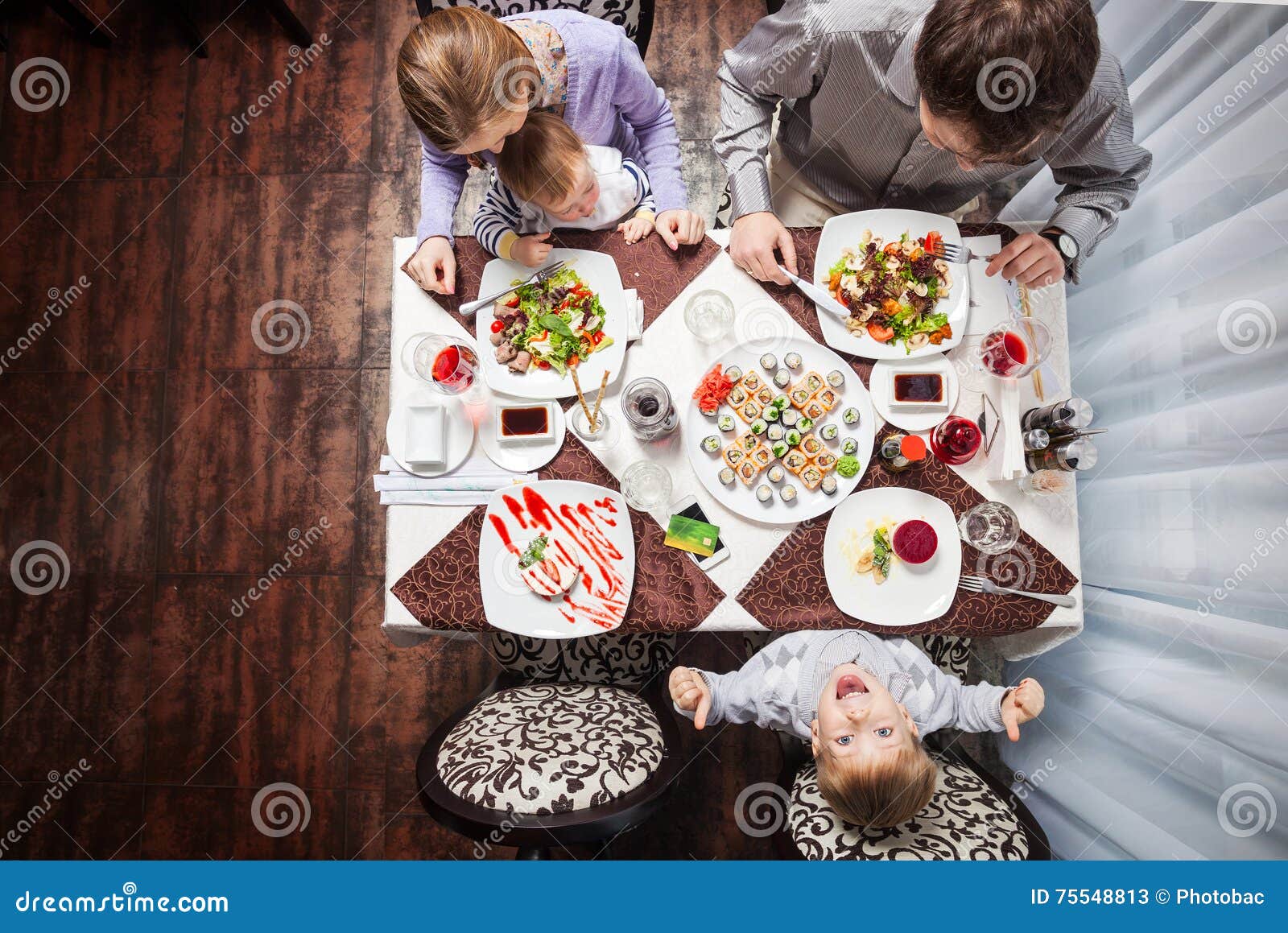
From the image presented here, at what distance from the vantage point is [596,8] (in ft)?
6.33

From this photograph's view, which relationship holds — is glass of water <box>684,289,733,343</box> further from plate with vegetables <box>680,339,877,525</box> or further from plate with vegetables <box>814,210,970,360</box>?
plate with vegetables <box>814,210,970,360</box>

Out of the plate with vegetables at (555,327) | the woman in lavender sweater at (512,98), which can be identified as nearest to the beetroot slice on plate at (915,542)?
the plate with vegetables at (555,327)

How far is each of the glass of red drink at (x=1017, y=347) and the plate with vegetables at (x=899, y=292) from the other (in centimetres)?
8

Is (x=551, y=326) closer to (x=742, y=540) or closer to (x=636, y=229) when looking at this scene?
(x=636, y=229)

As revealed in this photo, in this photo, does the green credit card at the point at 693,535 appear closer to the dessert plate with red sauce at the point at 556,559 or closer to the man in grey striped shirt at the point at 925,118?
the dessert plate with red sauce at the point at 556,559

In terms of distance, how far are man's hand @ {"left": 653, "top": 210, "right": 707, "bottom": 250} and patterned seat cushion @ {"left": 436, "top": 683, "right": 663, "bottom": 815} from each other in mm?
1170

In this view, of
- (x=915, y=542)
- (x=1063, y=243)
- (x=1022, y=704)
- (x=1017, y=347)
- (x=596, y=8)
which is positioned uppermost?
(x=596, y=8)

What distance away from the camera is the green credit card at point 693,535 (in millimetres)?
1617

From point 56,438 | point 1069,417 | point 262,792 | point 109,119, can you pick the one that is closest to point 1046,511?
point 1069,417

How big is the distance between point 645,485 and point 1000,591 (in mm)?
825

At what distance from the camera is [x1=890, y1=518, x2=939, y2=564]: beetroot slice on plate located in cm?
156

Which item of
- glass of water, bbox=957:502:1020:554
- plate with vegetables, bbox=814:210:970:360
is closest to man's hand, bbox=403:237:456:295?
plate with vegetables, bbox=814:210:970:360

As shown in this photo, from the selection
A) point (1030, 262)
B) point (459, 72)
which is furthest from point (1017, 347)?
point (459, 72)
